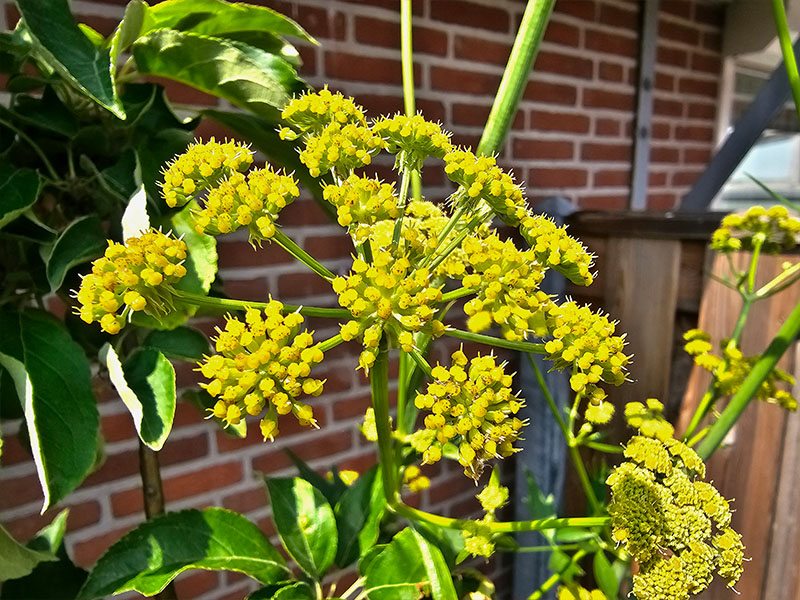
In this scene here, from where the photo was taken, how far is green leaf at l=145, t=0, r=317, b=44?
0.49 metres

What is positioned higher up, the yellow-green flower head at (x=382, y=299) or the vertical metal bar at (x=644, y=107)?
the vertical metal bar at (x=644, y=107)

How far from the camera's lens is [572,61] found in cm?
136

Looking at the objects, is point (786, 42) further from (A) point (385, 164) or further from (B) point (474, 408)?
(A) point (385, 164)

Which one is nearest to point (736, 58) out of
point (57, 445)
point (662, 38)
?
point (662, 38)

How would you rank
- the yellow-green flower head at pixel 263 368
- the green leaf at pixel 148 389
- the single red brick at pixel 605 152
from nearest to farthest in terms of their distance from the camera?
the yellow-green flower head at pixel 263 368 < the green leaf at pixel 148 389 < the single red brick at pixel 605 152

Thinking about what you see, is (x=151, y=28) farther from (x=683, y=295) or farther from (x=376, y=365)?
(x=683, y=295)

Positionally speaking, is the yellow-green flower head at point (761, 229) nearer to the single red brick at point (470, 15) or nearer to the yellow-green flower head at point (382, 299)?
the yellow-green flower head at point (382, 299)

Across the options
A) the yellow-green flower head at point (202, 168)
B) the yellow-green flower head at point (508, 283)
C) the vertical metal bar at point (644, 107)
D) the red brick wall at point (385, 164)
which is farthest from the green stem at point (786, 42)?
the vertical metal bar at point (644, 107)

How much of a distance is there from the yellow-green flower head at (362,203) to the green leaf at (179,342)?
0.24m

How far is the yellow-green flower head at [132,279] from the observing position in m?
0.29

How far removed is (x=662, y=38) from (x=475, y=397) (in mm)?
1635

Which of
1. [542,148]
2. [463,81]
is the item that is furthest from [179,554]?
[542,148]

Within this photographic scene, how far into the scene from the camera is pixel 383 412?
339mm

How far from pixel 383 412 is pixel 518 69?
233mm
